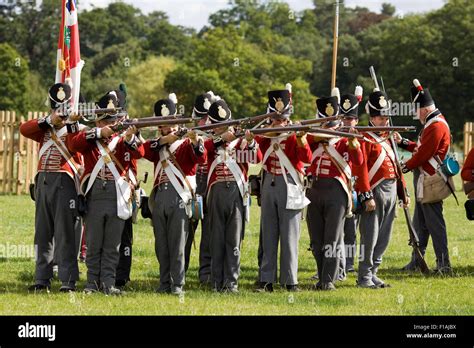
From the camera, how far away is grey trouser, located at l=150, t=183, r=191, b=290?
11438 mm

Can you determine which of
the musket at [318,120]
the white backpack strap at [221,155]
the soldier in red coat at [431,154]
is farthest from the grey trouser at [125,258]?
the soldier in red coat at [431,154]

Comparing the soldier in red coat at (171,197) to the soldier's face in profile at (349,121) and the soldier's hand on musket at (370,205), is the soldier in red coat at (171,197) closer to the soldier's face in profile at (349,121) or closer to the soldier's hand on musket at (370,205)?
the soldier's face in profile at (349,121)

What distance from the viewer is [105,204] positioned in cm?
1136

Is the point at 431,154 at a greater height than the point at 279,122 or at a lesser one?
lesser

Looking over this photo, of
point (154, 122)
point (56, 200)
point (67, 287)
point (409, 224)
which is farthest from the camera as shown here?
point (409, 224)

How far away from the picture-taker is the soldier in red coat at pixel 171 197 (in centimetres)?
1145

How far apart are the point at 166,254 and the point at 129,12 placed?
304 feet

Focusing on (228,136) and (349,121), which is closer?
(228,136)

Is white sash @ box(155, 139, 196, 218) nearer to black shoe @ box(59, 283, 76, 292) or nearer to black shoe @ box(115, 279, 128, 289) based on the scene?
black shoe @ box(115, 279, 128, 289)

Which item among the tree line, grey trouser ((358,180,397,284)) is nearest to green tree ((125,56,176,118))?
the tree line

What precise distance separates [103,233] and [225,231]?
142 centimetres

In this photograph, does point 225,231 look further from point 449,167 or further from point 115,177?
point 449,167

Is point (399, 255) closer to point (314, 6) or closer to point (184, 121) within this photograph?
point (184, 121)

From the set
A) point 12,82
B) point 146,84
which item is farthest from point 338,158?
point 146,84
